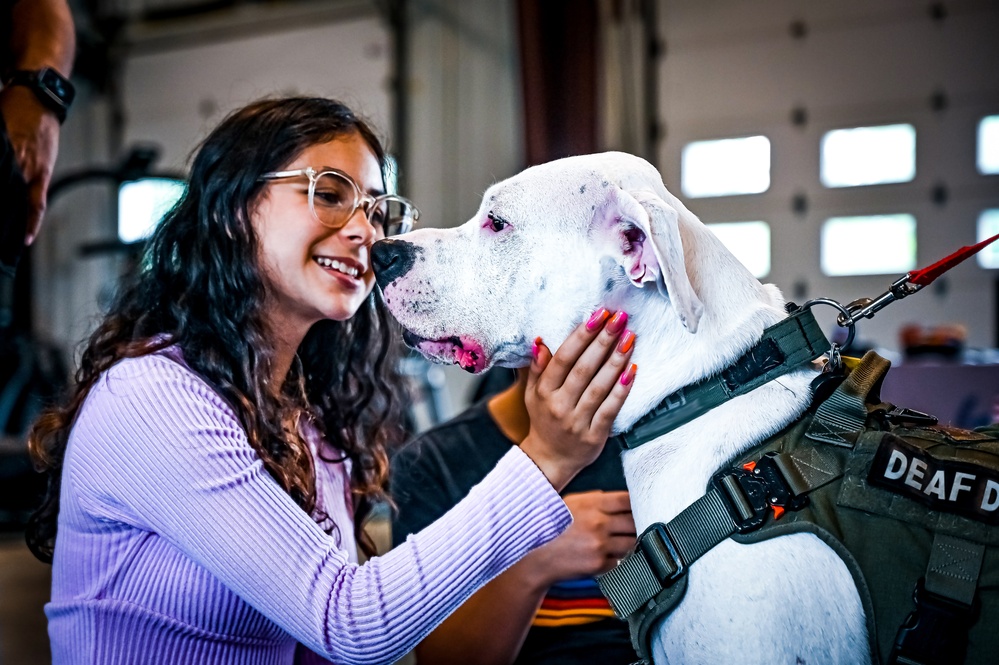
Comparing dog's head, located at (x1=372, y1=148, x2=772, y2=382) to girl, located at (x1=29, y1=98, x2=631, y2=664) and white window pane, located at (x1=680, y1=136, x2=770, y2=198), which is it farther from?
white window pane, located at (x1=680, y1=136, x2=770, y2=198)

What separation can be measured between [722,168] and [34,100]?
5015mm

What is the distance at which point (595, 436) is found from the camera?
3.52 feet

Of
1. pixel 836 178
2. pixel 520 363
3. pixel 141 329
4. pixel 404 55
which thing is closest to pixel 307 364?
pixel 141 329

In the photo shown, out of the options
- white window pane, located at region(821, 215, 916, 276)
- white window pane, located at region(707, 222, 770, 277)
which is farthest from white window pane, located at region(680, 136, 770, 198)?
white window pane, located at region(821, 215, 916, 276)

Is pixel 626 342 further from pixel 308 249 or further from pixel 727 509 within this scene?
pixel 308 249

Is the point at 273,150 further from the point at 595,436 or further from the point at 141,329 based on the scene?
the point at 595,436

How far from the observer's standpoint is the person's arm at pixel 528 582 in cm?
125

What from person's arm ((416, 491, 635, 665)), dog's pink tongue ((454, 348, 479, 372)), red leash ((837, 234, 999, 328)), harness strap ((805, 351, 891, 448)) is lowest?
person's arm ((416, 491, 635, 665))

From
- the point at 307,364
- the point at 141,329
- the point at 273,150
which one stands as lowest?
the point at 307,364

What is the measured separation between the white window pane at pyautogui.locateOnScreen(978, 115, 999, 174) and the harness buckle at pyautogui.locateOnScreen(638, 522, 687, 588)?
5249 millimetres

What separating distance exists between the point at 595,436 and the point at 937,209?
513 centimetres

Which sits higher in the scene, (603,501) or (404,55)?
(404,55)

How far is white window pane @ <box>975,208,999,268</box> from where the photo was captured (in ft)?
16.7

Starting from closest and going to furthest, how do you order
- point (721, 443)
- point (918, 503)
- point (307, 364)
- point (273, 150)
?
1. point (918, 503)
2. point (721, 443)
3. point (273, 150)
4. point (307, 364)
